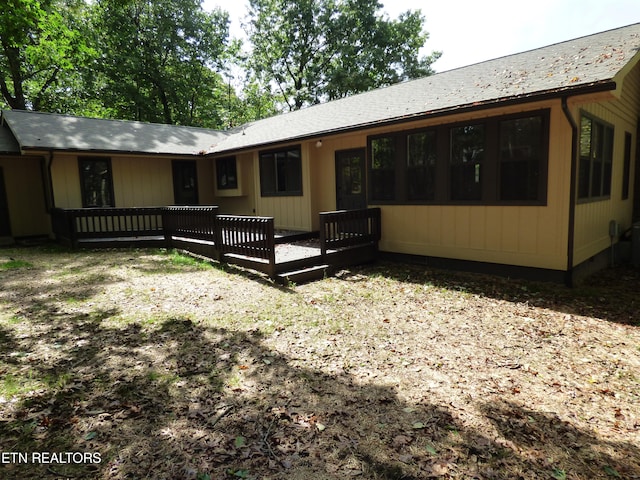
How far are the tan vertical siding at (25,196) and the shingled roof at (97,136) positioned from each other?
1.20 metres

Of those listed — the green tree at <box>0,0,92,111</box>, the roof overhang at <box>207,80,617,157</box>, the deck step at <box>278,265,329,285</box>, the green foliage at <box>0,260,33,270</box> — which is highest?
the green tree at <box>0,0,92,111</box>

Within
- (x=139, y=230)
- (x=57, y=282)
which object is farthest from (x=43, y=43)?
(x=57, y=282)

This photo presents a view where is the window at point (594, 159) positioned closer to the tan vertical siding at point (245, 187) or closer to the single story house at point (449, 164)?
the single story house at point (449, 164)

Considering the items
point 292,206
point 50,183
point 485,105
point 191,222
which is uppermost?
point 485,105

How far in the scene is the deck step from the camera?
6879 mm

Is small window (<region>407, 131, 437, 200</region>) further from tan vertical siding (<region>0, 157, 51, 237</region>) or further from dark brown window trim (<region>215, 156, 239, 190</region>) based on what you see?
tan vertical siding (<region>0, 157, 51, 237</region>)

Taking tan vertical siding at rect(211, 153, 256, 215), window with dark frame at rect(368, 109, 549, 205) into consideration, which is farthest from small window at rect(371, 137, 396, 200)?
tan vertical siding at rect(211, 153, 256, 215)

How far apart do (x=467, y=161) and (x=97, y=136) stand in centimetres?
1193

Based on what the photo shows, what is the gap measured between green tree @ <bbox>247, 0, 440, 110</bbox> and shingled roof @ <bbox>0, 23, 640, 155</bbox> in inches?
644

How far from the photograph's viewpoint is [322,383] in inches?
136

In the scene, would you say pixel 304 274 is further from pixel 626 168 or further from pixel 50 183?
pixel 50 183

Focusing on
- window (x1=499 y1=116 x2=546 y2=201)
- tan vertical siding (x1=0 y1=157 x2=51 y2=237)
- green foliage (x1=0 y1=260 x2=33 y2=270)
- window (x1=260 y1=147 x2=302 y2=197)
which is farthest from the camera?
tan vertical siding (x1=0 y1=157 x2=51 y2=237)

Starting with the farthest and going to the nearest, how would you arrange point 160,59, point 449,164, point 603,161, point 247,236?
point 160,59 → point 247,236 → point 603,161 → point 449,164

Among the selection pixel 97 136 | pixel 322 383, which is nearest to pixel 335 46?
pixel 97 136
